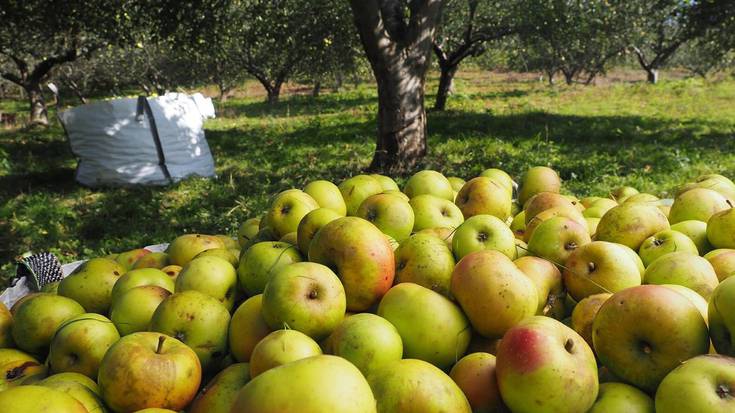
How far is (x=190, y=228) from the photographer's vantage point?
6.30 metres

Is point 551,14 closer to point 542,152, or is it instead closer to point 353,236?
point 542,152

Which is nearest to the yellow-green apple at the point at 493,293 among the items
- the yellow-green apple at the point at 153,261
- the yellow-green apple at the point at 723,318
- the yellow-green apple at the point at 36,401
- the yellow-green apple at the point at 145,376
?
the yellow-green apple at the point at 723,318

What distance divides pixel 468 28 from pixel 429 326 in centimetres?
1357

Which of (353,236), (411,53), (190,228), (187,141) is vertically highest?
(411,53)

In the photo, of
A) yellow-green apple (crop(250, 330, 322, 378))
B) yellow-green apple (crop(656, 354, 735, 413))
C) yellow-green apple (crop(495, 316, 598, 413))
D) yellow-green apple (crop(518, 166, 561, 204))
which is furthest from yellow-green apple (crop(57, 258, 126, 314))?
yellow-green apple (crop(518, 166, 561, 204))

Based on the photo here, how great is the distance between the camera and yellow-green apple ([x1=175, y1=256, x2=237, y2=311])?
200cm

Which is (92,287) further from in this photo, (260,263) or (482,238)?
(482,238)

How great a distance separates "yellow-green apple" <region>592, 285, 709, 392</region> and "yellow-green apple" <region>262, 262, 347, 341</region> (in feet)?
2.60

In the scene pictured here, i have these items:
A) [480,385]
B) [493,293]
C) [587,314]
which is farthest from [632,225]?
[480,385]

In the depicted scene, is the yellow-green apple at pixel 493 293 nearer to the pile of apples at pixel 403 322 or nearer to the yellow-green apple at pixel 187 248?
the pile of apples at pixel 403 322

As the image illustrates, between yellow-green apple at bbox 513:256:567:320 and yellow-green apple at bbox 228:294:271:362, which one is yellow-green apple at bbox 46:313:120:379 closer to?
yellow-green apple at bbox 228:294:271:362

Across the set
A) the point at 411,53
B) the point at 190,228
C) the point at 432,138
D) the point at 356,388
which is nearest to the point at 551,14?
the point at 432,138

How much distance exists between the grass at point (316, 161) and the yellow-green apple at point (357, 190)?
82 cm

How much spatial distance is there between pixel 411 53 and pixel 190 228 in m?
3.38
